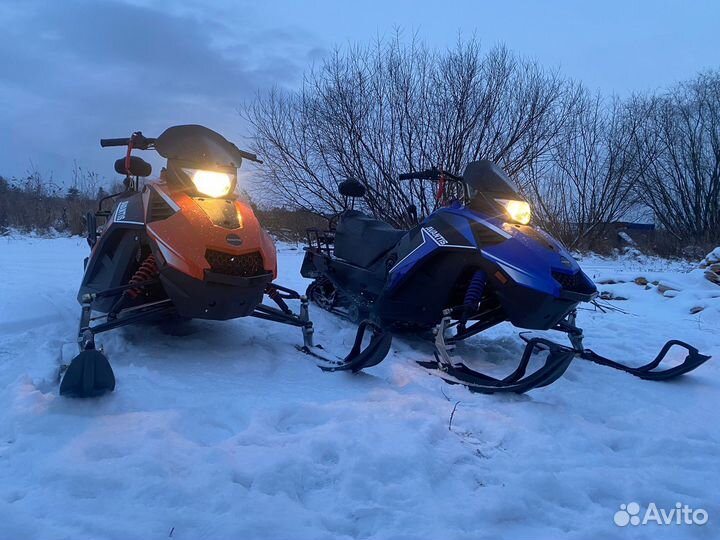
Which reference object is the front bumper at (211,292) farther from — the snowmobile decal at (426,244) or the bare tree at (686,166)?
the bare tree at (686,166)

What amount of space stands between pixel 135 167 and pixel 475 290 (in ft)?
7.66

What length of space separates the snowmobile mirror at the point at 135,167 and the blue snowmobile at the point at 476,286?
1671 mm

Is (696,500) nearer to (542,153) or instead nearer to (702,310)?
(702,310)

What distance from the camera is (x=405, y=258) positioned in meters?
3.71

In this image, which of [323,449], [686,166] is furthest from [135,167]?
[686,166]

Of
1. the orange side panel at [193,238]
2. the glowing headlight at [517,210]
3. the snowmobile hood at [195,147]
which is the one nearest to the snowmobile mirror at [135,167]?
the snowmobile hood at [195,147]

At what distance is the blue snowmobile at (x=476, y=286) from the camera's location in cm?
293

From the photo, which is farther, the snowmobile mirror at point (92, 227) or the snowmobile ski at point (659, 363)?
the snowmobile mirror at point (92, 227)

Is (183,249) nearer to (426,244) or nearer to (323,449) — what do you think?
(323,449)

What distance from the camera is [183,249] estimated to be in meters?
2.79

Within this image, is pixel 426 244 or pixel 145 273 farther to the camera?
pixel 426 244

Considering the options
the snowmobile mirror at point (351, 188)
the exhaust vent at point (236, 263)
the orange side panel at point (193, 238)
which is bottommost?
the exhaust vent at point (236, 263)

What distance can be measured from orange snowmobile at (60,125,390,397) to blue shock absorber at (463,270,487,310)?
63 centimetres

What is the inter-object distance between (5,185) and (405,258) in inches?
646
